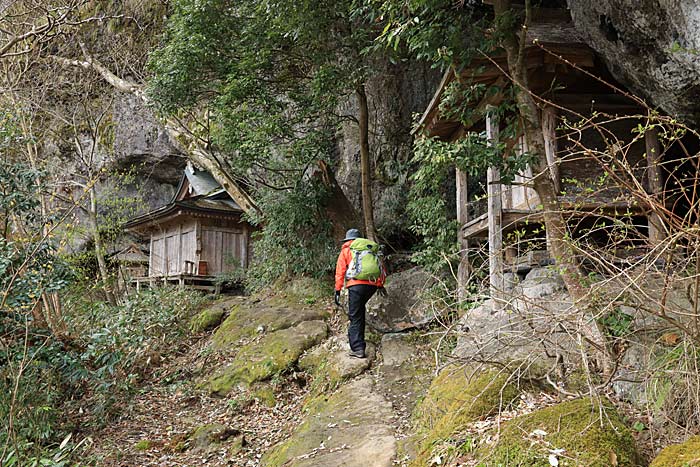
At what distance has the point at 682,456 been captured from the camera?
295 centimetres

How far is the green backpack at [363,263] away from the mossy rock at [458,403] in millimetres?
2674

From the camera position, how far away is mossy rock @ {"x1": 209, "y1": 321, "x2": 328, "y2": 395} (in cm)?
885

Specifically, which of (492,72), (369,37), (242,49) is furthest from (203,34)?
(492,72)

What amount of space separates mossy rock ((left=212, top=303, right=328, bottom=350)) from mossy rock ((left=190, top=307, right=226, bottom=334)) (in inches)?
23.0

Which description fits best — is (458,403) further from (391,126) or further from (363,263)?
(391,126)

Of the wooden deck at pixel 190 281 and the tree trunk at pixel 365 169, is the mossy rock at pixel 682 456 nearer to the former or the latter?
the tree trunk at pixel 365 169

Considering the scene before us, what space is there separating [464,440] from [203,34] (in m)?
9.20

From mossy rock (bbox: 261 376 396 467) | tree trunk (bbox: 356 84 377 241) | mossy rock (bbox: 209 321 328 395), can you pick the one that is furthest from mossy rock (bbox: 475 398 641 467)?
tree trunk (bbox: 356 84 377 241)

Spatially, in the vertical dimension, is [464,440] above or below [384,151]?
below

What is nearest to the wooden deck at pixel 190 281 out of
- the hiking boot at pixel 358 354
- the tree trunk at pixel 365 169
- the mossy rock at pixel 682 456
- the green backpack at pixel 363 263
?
the tree trunk at pixel 365 169

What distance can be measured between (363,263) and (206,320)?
5.94 metres

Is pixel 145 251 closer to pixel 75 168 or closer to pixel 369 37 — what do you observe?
pixel 75 168

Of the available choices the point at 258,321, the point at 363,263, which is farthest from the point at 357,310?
the point at 258,321

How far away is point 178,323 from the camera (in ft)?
39.8
